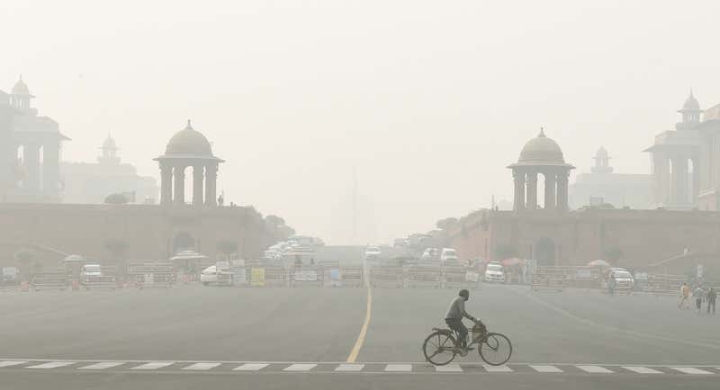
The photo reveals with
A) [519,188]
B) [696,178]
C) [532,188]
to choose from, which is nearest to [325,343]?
[532,188]

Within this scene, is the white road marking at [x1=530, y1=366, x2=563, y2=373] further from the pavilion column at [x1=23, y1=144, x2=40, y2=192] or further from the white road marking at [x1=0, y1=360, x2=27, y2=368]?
the pavilion column at [x1=23, y1=144, x2=40, y2=192]

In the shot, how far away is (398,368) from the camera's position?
26609 mm

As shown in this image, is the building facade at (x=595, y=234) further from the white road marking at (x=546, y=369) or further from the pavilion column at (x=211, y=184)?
the white road marking at (x=546, y=369)

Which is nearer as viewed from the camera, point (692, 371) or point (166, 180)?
point (692, 371)

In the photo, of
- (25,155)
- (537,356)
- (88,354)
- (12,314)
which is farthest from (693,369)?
(25,155)

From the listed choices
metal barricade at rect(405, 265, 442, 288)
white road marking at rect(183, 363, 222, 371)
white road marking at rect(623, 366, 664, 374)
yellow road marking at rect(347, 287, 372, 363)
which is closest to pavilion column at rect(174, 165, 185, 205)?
metal barricade at rect(405, 265, 442, 288)

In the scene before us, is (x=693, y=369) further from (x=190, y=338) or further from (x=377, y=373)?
(x=190, y=338)

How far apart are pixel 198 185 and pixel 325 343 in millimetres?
90831

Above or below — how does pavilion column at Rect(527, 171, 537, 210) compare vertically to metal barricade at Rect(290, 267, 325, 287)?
above

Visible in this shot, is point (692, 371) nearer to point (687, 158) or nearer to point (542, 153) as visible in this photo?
point (542, 153)

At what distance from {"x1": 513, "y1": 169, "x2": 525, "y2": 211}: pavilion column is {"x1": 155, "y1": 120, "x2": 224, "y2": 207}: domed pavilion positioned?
31.5 meters

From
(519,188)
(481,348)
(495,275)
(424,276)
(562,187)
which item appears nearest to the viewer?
(481,348)

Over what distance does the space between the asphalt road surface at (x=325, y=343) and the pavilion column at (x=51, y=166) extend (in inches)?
5148

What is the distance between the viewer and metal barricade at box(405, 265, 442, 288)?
87.5 m
